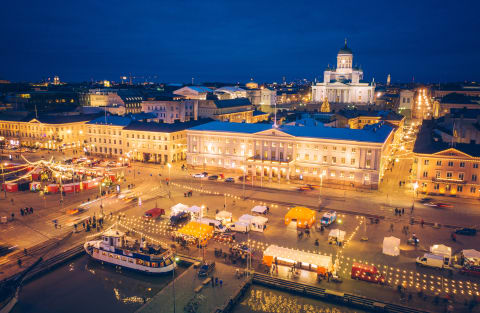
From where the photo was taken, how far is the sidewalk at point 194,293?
3272 centimetres

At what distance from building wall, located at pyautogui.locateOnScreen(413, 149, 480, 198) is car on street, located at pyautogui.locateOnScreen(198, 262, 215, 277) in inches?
1771

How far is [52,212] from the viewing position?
55844mm

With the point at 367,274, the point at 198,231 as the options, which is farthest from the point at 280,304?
the point at 198,231

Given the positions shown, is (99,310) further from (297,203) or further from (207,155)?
(207,155)

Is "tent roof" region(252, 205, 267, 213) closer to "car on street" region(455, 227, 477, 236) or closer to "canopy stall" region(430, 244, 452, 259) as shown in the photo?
"canopy stall" region(430, 244, 452, 259)

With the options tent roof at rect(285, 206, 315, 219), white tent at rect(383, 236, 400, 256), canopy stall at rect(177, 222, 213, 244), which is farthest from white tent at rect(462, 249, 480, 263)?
canopy stall at rect(177, 222, 213, 244)

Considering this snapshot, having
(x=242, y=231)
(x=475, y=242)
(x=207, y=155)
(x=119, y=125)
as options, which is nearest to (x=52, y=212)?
(x=242, y=231)

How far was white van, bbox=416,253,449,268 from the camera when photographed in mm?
38812

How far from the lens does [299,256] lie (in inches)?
1555

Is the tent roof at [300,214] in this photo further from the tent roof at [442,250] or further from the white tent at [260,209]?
the tent roof at [442,250]

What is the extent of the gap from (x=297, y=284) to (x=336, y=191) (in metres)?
34.2

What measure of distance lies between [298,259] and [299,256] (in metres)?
0.49

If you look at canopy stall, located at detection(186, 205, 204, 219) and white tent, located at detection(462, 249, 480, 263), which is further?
canopy stall, located at detection(186, 205, 204, 219)

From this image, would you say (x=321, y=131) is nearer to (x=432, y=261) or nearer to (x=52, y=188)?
(x=432, y=261)
